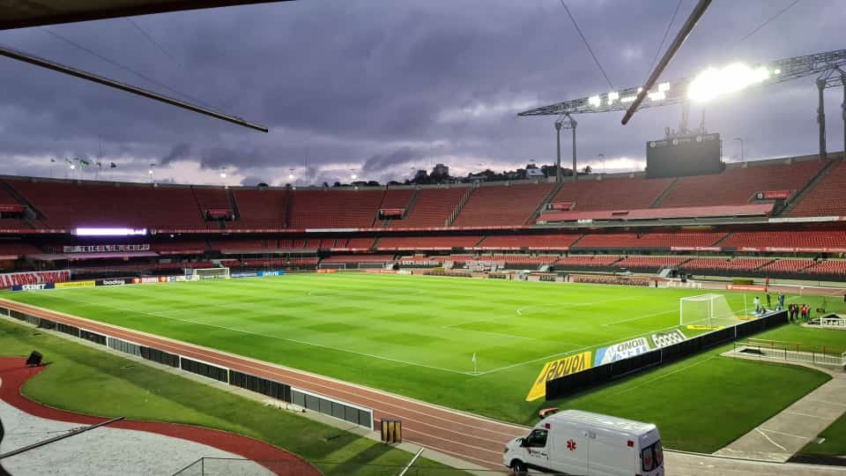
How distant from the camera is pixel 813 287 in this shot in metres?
51.9

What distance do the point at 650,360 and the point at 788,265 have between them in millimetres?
44335

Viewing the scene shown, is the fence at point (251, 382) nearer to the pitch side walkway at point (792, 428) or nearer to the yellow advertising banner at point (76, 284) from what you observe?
the pitch side walkway at point (792, 428)

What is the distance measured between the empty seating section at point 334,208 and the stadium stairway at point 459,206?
15.2 metres

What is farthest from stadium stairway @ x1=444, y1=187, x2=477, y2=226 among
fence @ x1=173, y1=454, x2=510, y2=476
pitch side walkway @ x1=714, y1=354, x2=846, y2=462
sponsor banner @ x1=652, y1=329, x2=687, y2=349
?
fence @ x1=173, y1=454, x2=510, y2=476

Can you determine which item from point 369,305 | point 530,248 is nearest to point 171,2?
point 369,305

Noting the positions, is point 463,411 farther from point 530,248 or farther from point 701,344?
point 530,248

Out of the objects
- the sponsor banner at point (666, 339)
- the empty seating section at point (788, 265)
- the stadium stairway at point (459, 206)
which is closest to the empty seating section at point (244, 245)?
the stadium stairway at point (459, 206)

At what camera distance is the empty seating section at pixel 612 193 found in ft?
267

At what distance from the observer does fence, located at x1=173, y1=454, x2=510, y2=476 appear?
41.0 ft

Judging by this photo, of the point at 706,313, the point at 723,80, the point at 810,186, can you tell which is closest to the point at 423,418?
the point at 706,313

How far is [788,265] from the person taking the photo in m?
57.0

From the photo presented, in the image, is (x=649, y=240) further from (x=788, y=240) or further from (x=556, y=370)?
(x=556, y=370)

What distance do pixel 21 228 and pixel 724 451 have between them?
86871mm

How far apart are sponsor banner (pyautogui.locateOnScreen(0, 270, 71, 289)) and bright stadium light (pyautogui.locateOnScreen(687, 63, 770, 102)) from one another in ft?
249
